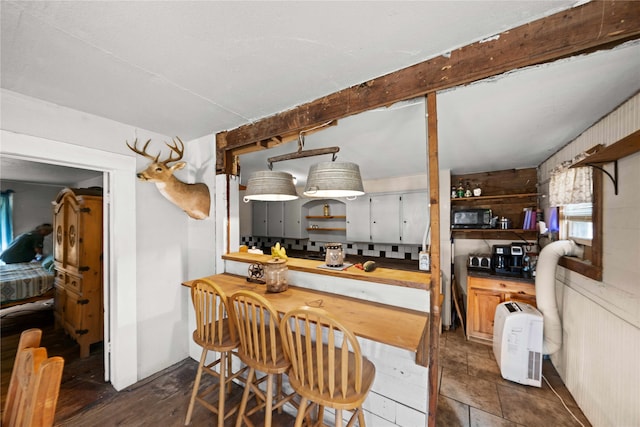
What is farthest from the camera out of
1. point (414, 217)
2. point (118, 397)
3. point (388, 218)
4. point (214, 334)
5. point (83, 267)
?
point (388, 218)

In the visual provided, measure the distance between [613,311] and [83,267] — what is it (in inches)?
185

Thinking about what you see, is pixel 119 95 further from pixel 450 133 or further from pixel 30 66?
pixel 450 133

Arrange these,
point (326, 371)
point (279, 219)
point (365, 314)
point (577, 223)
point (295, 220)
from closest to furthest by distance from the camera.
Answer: point (326, 371), point (365, 314), point (577, 223), point (295, 220), point (279, 219)

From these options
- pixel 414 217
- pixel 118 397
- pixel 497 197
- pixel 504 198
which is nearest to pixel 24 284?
pixel 118 397

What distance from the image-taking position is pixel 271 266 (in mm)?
1821

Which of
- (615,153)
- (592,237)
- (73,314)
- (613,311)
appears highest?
(615,153)

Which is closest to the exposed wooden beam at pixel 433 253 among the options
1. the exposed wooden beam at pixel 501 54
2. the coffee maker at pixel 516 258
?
the exposed wooden beam at pixel 501 54

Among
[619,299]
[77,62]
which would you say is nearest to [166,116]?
[77,62]

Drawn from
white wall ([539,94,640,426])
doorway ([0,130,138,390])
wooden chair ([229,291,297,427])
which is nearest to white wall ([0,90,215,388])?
doorway ([0,130,138,390])

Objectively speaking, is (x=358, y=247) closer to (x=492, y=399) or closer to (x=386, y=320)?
(x=492, y=399)

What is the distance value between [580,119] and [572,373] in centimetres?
213

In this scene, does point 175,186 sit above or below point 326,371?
above

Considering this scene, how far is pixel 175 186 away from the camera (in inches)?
86.0

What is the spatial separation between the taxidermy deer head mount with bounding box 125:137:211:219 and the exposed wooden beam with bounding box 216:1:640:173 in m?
1.31
